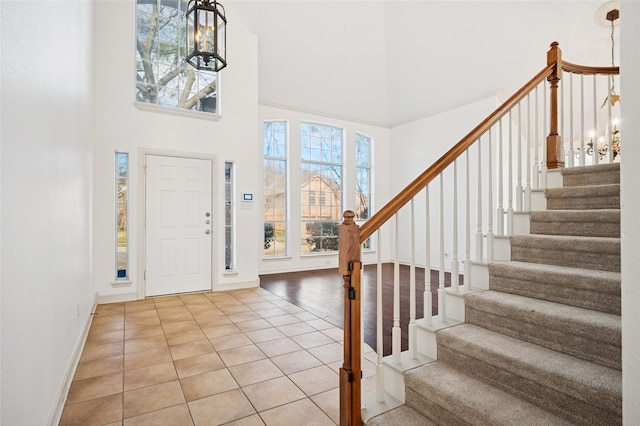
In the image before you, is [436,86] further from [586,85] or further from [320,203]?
[320,203]

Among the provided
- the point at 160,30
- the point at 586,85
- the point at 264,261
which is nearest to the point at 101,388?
the point at 264,261

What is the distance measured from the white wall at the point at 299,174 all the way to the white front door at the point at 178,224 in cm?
154

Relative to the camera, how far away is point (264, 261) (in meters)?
6.27

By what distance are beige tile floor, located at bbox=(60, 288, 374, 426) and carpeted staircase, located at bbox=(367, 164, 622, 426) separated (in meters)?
0.61

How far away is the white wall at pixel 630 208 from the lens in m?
0.86

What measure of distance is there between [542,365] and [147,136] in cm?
471

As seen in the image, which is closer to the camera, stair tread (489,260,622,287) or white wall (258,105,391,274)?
stair tread (489,260,622,287)

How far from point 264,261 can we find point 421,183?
4770mm

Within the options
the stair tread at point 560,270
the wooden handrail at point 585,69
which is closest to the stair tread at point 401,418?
the stair tread at point 560,270

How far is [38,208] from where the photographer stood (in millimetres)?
1560

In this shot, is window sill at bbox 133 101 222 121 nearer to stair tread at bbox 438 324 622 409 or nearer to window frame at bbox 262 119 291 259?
window frame at bbox 262 119 291 259

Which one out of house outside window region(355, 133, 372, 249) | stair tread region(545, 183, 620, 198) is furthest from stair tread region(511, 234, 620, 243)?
house outside window region(355, 133, 372, 249)

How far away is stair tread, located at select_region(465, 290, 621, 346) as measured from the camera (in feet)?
4.78

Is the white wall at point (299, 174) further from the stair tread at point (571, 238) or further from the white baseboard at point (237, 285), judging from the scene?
the stair tread at point (571, 238)
